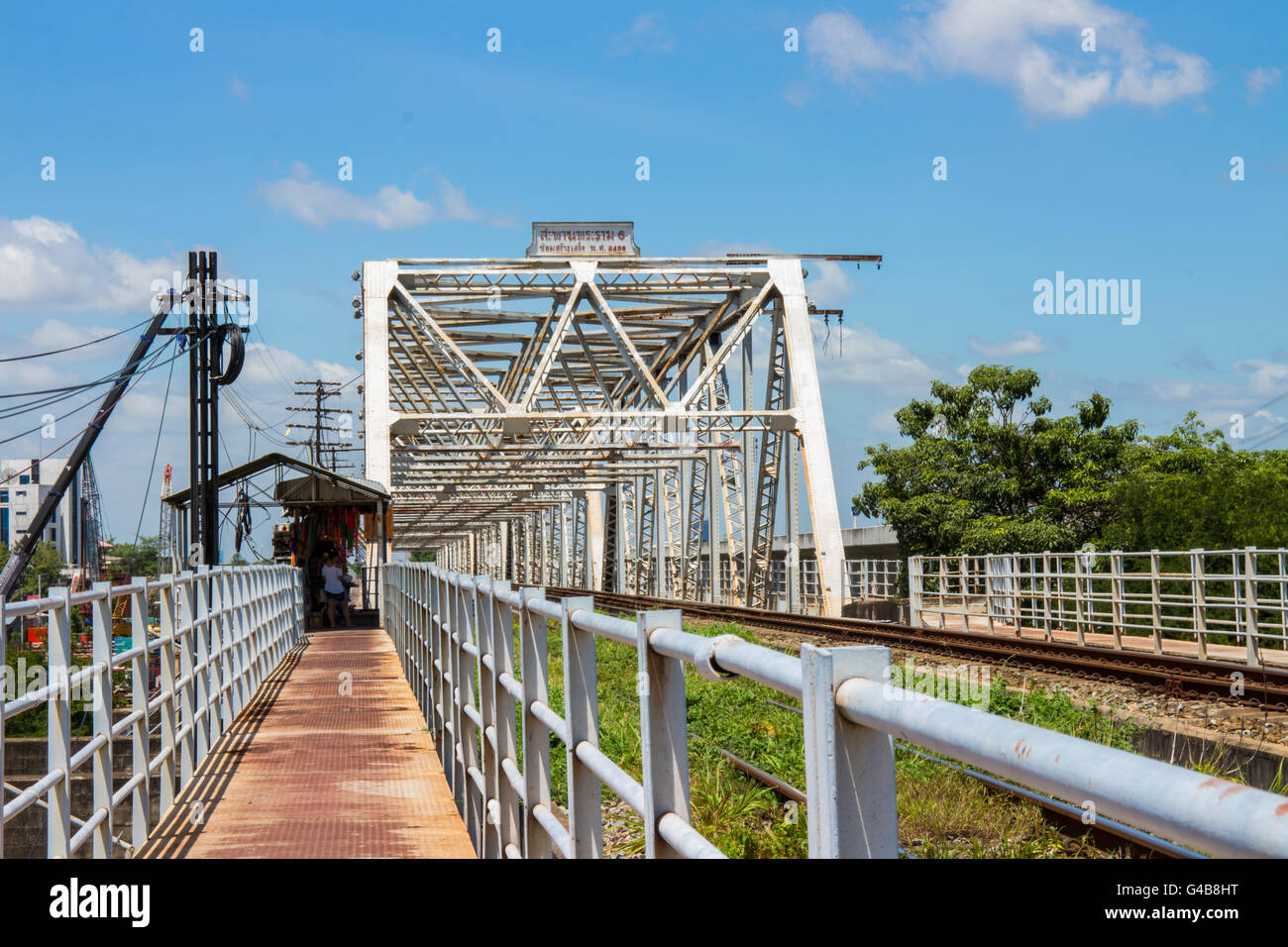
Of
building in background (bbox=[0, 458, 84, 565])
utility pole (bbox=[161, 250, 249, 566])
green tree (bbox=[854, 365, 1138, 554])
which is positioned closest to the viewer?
utility pole (bbox=[161, 250, 249, 566])

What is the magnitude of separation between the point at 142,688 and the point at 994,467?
36.8 m

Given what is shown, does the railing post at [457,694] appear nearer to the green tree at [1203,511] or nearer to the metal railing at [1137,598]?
the metal railing at [1137,598]

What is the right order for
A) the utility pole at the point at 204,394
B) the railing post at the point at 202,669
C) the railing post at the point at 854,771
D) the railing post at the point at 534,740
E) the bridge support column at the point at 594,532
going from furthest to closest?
1. the bridge support column at the point at 594,532
2. the utility pole at the point at 204,394
3. the railing post at the point at 202,669
4. the railing post at the point at 534,740
5. the railing post at the point at 854,771

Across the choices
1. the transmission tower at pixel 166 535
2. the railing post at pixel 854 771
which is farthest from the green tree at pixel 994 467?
the railing post at pixel 854 771

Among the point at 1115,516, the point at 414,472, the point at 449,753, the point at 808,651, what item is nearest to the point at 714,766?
the point at 449,753

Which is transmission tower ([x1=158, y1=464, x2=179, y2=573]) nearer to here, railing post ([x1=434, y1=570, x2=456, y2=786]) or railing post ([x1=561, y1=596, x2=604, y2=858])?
railing post ([x1=434, y1=570, x2=456, y2=786])

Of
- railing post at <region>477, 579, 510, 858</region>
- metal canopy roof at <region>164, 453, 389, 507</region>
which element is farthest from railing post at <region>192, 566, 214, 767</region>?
metal canopy roof at <region>164, 453, 389, 507</region>

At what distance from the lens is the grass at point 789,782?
6.37 m

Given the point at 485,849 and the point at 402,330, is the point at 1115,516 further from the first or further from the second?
the point at 485,849

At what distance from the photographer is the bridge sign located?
33.2 meters

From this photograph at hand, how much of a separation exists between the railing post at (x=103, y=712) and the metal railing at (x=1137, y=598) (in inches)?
425

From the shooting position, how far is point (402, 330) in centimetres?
4172

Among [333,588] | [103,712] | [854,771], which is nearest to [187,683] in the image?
[103,712]

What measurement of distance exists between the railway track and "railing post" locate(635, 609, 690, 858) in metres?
8.84
